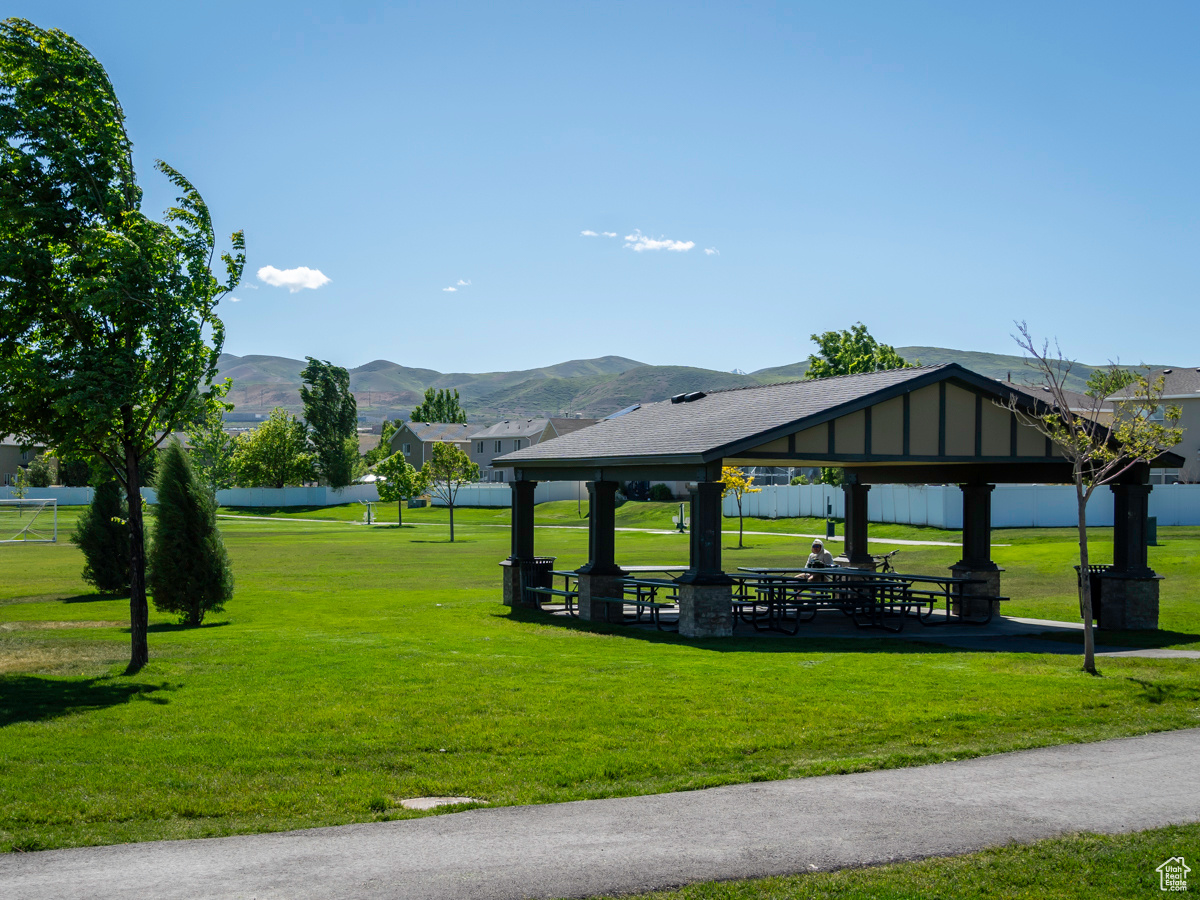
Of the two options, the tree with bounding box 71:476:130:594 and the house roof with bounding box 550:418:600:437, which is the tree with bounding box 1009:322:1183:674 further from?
the house roof with bounding box 550:418:600:437

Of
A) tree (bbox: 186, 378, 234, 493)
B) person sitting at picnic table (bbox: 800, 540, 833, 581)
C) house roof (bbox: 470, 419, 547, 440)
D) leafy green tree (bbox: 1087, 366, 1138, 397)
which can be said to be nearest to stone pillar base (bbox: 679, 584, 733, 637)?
person sitting at picnic table (bbox: 800, 540, 833, 581)

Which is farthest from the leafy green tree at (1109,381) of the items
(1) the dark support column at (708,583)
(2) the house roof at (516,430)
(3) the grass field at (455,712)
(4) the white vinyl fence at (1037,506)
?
(2) the house roof at (516,430)

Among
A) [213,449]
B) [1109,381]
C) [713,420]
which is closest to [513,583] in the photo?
[713,420]

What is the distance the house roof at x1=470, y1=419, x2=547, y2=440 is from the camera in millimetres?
102438

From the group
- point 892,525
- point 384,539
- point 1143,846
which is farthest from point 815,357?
point 1143,846

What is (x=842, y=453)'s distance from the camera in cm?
1653

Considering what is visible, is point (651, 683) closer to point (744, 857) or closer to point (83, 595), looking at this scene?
point (744, 857)

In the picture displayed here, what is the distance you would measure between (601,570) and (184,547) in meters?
7.31

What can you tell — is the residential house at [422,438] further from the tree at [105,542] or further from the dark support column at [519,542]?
the dark support column at [519,542]

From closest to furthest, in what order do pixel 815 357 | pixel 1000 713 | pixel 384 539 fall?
1. pixel 1000 713
2. pixel 384 539
3. pixel 815 357

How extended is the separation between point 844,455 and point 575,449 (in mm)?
5682

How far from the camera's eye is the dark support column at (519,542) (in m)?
20.8

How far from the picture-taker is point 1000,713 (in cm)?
1009

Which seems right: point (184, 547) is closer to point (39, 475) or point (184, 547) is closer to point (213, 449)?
point (213, 449)
